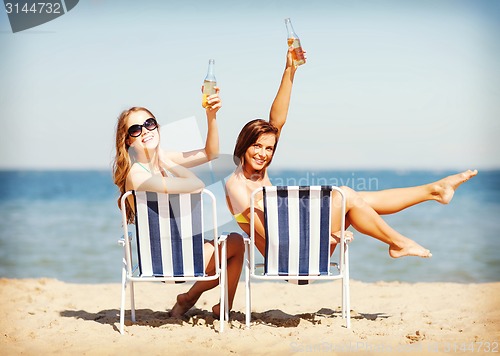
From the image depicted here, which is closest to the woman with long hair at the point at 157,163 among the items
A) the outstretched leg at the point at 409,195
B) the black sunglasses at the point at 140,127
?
the black sunglasses at the point at 140,127

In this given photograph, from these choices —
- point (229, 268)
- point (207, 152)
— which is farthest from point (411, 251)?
point (207, 152)

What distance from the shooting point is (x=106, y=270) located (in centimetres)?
863

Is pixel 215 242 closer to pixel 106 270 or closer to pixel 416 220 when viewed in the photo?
pixel 106 270

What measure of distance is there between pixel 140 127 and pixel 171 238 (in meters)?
0.77

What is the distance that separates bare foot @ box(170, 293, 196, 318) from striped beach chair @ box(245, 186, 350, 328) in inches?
24.4

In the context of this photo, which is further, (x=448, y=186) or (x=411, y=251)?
(x=448, y=186)

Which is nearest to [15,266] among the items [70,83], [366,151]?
[70,83]

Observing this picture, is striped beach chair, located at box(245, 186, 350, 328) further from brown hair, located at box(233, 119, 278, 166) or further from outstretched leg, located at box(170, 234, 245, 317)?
brown hair, located at box(233, 119, 278, 166)

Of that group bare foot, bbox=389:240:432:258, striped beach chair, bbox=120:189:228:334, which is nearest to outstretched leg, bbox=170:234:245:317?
striped beach chair, bbox=120:189:228:334

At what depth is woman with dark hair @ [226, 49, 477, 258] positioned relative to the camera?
4289 millimetres

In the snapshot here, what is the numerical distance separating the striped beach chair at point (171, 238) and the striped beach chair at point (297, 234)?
31 centimetres

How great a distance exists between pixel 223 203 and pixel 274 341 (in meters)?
0.98

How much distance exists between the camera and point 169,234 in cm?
409

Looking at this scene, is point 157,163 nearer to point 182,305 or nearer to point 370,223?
point 182,305
